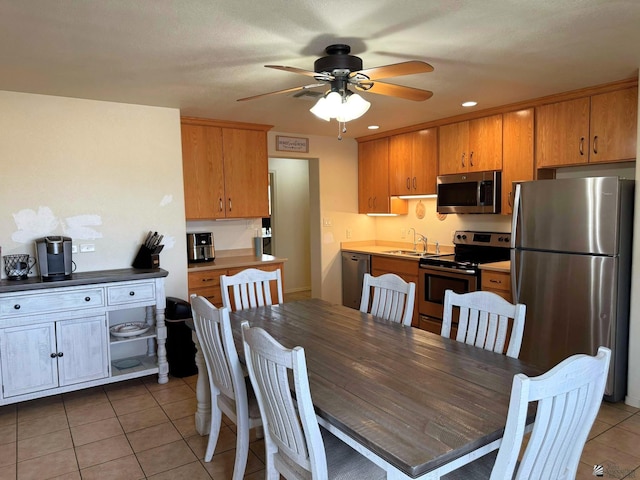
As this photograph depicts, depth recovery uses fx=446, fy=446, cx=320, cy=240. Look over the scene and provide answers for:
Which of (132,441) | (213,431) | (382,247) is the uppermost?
(382,247)

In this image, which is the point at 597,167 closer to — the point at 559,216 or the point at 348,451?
the point at 559,216

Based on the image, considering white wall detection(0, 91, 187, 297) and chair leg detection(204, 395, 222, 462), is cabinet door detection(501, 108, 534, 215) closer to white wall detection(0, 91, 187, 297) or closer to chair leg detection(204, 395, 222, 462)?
white wall detection(0, 91, 187, 297)

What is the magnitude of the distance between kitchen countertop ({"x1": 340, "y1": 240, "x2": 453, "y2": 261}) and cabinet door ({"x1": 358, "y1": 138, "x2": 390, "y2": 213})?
46cm

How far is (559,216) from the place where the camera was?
3246 millimetres

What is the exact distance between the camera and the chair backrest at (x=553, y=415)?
1.19 m

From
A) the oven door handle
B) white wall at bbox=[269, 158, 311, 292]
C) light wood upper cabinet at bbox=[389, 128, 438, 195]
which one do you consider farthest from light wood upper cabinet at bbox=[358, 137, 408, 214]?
white wall at bbox=[269, 158, 311, 292]

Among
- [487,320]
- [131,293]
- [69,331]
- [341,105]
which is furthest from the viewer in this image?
[131,293]

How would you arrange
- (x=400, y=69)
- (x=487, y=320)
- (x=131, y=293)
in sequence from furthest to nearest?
1. (x=131, y=293)
2. (x=487, y=320)
3. (x=400, y=69)

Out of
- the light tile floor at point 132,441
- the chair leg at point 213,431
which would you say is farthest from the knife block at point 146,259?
the chair leg at point 213,431

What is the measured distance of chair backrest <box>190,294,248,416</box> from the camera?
2041mm

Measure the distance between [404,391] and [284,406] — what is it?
0.45 meters

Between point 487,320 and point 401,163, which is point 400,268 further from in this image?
point 487,320

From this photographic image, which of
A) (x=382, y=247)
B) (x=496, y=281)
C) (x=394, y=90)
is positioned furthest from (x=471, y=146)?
(x=394, y=90)

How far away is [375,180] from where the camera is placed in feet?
18.2
